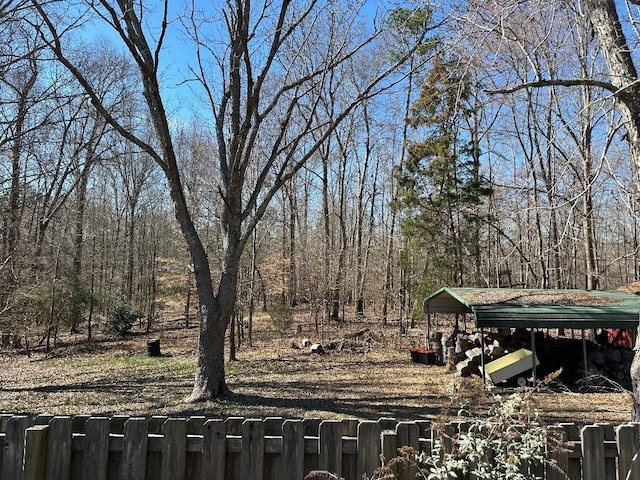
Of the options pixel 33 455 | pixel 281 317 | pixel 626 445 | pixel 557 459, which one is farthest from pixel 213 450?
pixel 281 317

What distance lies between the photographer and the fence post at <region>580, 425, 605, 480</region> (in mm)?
2564

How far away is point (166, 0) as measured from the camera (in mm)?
7523

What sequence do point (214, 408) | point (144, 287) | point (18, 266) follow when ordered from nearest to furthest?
point (214, 408), point (18, 266), point (144, 287)

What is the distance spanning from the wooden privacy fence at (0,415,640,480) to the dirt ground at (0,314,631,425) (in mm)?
462

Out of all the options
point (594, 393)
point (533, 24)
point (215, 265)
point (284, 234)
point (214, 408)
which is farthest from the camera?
point (284, 234)

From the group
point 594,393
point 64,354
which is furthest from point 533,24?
point 64,354

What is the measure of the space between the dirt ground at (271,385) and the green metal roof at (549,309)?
1432 mm

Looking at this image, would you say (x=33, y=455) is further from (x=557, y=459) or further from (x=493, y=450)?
(x=557, y=459)

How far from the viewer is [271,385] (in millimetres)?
9922

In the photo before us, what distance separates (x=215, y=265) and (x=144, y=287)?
10.6 metres

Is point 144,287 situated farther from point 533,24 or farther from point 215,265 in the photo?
point 533,24

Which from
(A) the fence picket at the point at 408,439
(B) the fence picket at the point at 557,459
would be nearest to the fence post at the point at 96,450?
(A) the fence picket at the point at 408,439

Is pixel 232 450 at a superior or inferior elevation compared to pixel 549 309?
inferior

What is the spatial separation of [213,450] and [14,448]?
1117 mm
